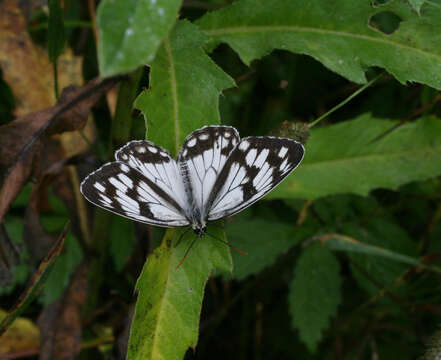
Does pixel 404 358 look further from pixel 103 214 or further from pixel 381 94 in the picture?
pixel 103 214

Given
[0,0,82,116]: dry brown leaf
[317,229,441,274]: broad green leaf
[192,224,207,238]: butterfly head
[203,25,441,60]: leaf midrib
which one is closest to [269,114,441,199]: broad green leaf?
[317,229,441,274]: broad green leaf

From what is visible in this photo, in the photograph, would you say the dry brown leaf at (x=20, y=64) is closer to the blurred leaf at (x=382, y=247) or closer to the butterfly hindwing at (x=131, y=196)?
the butterfly hindwing at (x=131, y=196)

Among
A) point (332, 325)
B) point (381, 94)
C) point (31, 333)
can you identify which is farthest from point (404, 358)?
point (31, 333)

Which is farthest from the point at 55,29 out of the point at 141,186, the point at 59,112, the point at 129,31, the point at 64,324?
the point at 64,324

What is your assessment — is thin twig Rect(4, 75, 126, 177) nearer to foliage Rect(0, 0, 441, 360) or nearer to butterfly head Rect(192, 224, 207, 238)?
foliage Rect(0, 0, 441, 360)

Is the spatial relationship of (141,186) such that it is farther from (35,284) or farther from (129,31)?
(129,31)
